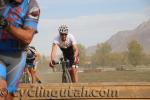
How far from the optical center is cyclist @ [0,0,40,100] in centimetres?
433

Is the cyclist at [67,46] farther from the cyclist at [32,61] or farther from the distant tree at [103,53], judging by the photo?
the distant tree at [103,53]

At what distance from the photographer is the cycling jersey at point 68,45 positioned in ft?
32.3

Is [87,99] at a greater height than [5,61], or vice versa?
[5,61]

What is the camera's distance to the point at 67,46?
394 inches

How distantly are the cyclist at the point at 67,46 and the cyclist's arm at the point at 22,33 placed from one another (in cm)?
522

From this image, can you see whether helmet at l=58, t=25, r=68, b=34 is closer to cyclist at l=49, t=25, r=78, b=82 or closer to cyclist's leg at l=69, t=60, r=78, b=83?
cyclist at l=49, t=25, r=78, b=82

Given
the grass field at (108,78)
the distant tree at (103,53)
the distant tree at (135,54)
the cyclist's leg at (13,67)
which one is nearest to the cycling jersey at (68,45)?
the cyclist's leg at (13,67)

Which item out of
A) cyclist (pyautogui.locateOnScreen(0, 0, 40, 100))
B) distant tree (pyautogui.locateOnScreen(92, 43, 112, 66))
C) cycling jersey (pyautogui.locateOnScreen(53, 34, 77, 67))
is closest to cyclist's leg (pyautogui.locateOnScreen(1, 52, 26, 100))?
cyclist (pyautogui.locateOnScreen(0, 0, 40, 100))

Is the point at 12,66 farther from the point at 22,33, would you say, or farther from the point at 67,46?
the point at 67,46

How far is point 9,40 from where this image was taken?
4.39 m

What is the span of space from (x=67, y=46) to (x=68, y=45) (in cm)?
4

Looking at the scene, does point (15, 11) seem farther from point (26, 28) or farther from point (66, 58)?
point (66, 58)

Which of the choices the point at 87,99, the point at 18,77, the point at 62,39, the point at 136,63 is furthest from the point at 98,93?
the point at 136,63

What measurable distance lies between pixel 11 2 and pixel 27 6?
173 mm
